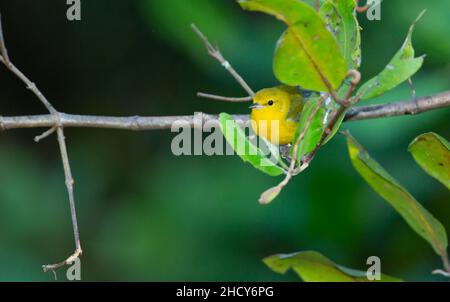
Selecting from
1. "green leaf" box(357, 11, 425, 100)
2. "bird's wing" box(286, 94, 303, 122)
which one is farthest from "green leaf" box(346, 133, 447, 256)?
"bird's wing" box(286, 94, 303, 122)

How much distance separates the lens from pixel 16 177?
486 cm

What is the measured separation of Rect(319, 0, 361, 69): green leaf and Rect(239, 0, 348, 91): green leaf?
0.99 feet

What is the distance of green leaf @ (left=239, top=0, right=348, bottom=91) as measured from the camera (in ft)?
4.81

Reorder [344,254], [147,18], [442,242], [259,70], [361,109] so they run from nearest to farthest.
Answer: [442,242] < [361,109] < [344,254] < [259,70] < [147,18]

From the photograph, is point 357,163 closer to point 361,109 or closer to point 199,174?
point 361,109

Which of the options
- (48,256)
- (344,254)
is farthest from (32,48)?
(344,254)

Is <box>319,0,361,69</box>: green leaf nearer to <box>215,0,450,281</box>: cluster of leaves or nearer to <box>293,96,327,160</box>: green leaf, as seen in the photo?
<box>215,0,450,281</box>: cluster of leaves

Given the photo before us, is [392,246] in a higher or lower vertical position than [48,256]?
lower

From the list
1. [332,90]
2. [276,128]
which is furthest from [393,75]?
[276,128]

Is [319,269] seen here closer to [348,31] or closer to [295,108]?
[348,31]

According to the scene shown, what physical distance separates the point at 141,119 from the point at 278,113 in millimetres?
696

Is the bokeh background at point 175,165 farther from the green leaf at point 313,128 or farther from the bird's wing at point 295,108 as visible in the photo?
the green leaf at point 313,128

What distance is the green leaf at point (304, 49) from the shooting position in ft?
4.81

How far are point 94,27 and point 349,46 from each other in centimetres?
389
